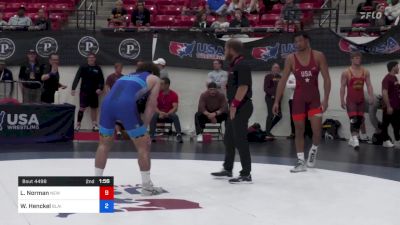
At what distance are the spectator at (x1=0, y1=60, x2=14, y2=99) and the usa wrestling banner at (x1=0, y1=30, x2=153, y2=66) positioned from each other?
0.80 feet

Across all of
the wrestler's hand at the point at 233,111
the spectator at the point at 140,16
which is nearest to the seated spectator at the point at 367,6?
the spectator at the point at 140,16

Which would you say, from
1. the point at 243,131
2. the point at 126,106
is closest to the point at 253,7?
the point at 243,131

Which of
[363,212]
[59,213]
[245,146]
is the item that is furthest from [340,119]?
[59,213]

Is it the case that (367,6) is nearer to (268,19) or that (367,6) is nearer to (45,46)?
(268,19)

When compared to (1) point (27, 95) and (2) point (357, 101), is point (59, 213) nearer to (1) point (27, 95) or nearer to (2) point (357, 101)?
(2) point (357, 101)

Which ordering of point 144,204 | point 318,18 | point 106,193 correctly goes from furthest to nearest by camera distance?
point 318,18, point 144,204, point 106,193

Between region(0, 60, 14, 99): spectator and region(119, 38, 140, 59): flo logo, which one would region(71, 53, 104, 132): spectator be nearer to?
region(119, 38, 140, 59): flo logo

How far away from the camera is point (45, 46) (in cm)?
1342

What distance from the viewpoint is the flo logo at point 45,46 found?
13.4 m

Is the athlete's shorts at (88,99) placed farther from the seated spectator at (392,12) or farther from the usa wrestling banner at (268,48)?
the seated spectator at (392,12)

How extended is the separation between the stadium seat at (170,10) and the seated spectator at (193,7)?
0.21m

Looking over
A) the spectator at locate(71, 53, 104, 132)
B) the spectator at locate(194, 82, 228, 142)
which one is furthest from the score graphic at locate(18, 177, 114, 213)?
the spectator at locate(71, 53, 104, 132)

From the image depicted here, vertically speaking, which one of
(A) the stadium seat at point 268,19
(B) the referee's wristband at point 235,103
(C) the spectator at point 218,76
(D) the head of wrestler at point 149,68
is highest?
(A) the stadium seat at point 268,19

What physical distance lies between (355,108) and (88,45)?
539 centimetres
